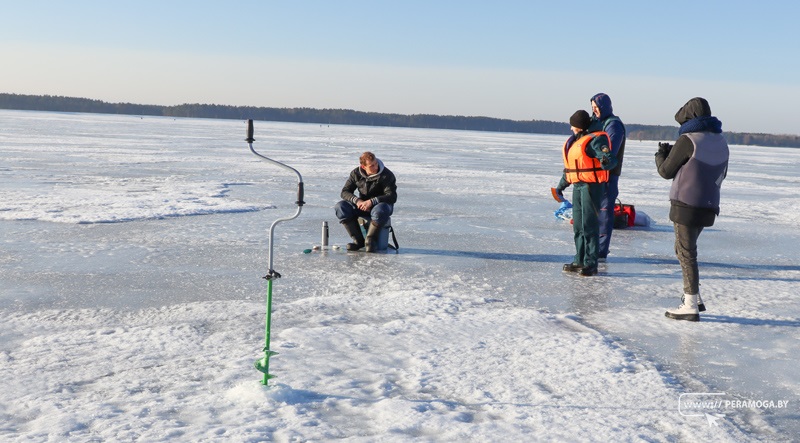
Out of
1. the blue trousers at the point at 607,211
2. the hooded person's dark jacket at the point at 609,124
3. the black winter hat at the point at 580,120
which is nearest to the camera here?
the black winter hat at the point at 580,120

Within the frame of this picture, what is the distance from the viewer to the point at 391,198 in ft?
31.3

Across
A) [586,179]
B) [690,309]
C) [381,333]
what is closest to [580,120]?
[586,179]

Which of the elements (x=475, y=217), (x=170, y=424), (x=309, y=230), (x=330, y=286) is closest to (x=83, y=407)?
(x=170, y=424)

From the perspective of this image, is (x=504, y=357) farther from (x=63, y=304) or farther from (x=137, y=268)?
(x=137, y=268)

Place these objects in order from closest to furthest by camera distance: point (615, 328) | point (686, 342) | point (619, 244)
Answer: point (686, 342), point (615, 328), point (619, 244)

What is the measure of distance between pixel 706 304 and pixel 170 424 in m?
4.97

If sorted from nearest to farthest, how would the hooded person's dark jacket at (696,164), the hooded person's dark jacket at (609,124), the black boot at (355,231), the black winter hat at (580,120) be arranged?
1. the hooded person's dark jacket at (696,164)
2. the black winter hat at (580,120)
3. the hooded person's dark jacket at (609,124)
4. the black boot at (355,231)

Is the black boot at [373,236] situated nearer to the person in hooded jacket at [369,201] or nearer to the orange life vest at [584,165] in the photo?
the person in hooded jacket at [369,201]

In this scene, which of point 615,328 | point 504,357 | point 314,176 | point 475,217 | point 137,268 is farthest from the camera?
point 314,176

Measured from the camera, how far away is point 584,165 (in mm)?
8195

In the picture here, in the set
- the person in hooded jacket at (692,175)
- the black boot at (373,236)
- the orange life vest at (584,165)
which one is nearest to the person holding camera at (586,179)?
the orange life vest at (584,165)

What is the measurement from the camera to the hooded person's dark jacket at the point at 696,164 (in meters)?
6.10

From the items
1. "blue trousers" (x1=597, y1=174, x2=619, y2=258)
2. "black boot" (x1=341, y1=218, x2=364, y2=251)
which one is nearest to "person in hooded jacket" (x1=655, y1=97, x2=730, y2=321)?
"blue trousers" (x1=597, y1=174, x2=619, y2=258)

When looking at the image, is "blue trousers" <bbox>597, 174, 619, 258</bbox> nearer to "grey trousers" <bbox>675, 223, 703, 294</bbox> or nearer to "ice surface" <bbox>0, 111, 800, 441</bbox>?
"ice surface" <bbox>0, 111, 800, 441</bbox>
